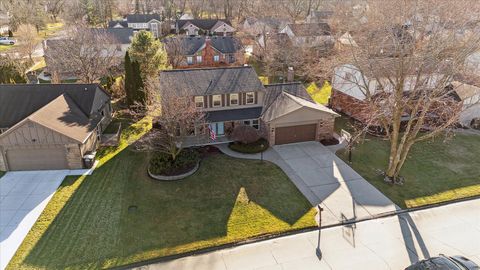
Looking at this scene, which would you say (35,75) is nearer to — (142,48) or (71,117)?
(142,48)

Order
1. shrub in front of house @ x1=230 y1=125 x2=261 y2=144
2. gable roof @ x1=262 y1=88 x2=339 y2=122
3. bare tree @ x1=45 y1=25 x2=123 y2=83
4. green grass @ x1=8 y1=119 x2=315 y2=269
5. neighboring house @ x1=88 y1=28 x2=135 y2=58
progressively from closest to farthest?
1. green grass @ x1=8 y1=119 x2=315 y2=269
2. shrub in front of house @ x1=230 y1=125 x2=261 y2=144
3. gable roof @ x1=262 y1=88 x2=339 y2=122
4. bare tree @ x1=45 y1=25 x2=123 y2=83
5. neighboring house @ x1=88 y1=28 x2=135 y2=58

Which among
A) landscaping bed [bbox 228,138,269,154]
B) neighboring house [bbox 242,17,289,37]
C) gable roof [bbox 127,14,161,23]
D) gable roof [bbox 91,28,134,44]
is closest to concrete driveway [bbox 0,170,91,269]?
landscaping bed [bbox 228,138,269,154]

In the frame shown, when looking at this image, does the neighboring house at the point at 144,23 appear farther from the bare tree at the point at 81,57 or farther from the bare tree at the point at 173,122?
the bare tree at the point at 173,122

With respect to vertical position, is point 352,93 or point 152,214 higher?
point 352,93

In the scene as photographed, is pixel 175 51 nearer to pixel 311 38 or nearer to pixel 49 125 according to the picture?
pixel 311 38

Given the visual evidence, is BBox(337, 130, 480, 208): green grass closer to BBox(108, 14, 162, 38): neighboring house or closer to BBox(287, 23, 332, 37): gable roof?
BBox(287, 23, 332, 37): gable roof

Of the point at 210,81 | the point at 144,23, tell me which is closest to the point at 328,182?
the point at 210,81
